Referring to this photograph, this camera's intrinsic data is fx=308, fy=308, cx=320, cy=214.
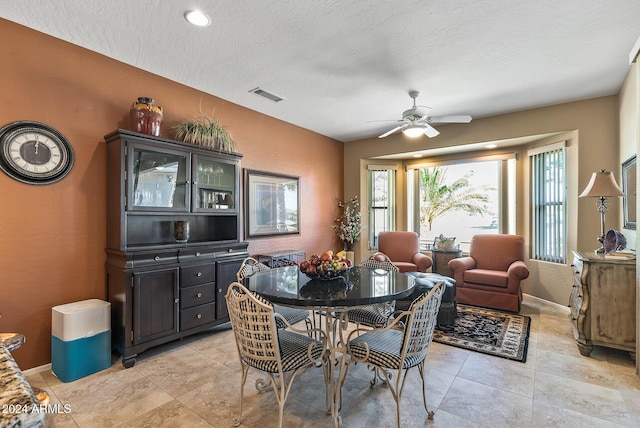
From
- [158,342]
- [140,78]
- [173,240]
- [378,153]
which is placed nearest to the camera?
[158,342]

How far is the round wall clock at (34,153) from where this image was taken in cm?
251

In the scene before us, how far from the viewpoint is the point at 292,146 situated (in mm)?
5277

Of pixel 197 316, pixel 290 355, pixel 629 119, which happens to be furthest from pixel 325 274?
pixel 629 119

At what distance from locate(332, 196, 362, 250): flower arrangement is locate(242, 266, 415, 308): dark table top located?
3.38m

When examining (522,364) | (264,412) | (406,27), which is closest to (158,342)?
(264,412)

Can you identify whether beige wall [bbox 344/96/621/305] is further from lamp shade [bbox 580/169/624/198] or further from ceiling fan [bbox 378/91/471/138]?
ceiling fan [bbox 378/91/471/138]

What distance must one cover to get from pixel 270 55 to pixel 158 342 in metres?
3.02

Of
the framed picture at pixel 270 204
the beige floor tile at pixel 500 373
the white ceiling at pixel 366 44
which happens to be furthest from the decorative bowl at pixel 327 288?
the framed picture at pixel 270 204

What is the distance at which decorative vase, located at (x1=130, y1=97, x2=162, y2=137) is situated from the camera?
3039mm

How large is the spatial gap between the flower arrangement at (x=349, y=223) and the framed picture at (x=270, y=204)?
123cm

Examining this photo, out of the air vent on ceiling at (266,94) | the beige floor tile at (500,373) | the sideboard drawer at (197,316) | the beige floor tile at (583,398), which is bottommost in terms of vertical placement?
the beige floor tile at (500,373)

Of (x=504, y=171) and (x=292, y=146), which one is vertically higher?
(x=292, y=146)

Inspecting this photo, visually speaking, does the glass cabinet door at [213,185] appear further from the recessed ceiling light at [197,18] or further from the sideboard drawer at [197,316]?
the recessed ceiling light at [197,18]

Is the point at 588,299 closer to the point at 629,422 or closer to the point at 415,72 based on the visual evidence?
the point at 629,422
